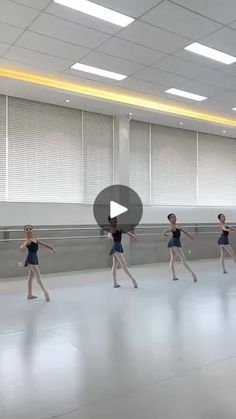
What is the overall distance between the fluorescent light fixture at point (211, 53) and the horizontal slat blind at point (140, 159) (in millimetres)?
3722

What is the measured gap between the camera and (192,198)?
11.4 m

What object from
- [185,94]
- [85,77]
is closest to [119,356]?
[85,77]

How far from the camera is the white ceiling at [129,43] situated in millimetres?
4883

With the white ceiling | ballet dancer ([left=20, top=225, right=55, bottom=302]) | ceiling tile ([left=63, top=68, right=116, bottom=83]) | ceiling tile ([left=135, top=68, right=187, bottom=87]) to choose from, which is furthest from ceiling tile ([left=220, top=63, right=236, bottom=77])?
ballet dancer ([left=20, top=225, right=55, bottom=302])

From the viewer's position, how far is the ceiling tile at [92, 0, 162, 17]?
4652mm

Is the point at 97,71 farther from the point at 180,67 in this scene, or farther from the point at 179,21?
the point at 179,21

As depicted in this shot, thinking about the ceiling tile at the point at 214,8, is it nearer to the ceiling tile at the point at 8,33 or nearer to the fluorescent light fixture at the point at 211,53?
the fluorescent light fixture at the point at 211,53

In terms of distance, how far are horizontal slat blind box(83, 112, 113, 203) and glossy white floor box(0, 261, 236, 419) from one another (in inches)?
140

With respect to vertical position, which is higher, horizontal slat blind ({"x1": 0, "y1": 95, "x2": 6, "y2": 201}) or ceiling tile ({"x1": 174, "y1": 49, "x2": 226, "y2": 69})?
ceiling tile ({"x1": 174, "y1": 49, "x2": 226, "y2": 69})

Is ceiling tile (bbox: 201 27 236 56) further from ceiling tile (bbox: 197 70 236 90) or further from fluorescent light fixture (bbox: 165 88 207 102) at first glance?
fluorescent light fixture (bbox: 165 88 207 102)

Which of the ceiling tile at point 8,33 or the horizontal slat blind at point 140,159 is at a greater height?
the ceiling tile at point 8,33

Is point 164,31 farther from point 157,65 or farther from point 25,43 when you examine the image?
point 25,43

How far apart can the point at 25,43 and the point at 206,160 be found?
732 cm

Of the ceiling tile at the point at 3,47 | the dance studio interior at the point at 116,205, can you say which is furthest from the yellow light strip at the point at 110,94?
the ceiling tile at the point at 3,47
